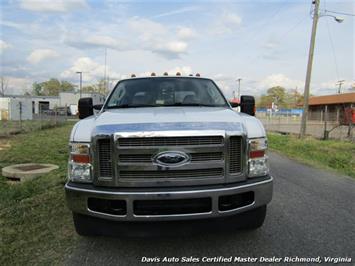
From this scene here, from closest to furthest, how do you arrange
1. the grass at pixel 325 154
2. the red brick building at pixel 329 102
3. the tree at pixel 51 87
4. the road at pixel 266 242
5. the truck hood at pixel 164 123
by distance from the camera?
the truck hood at pixel 164 123 < the road at pixel 266 242 < the grass at pixel 325 154 < the red brick building at pixel 329 102 < the tree at pixel 51 87

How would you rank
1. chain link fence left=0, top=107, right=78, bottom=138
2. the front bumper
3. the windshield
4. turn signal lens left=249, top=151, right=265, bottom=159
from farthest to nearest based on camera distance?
chain link fence left=0, top=107, right=78, bottom=138 → the windshield → turn signal lens left=249, top=151, right=265, bottom=159 → the front bumper

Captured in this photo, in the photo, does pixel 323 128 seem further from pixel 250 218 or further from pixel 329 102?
pixel 329 102

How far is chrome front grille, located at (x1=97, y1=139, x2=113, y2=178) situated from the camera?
11.2 feet

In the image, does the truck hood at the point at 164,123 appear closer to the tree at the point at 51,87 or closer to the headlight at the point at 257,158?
the headlight at the point at 257,158

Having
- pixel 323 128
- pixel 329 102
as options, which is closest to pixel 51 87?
pixel 329 102

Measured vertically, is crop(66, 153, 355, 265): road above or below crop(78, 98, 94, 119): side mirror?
below

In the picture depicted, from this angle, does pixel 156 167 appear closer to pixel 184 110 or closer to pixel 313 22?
pixel 184 110

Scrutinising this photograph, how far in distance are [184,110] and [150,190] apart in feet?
4.10

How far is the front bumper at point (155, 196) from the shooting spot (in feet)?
10.9

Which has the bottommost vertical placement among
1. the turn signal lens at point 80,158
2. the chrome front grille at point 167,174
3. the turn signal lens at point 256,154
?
the chrome front grille at point 167,174

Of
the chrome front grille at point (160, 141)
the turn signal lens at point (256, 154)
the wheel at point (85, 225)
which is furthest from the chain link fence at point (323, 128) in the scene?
the wheel at point (85, 225)

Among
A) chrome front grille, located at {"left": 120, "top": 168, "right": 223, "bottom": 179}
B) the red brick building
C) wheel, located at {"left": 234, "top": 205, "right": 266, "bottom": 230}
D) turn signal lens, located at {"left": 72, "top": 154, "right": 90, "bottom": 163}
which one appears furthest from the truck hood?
the red brick building

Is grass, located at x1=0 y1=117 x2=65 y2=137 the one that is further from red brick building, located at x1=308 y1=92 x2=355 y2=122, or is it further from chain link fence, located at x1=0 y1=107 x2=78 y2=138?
red brick building, located at x1=308 y1=92 x2=355 y2=122

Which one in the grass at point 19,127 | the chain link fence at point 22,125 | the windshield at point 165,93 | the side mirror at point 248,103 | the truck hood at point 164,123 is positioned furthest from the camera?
the chain link fence at point 22,125
